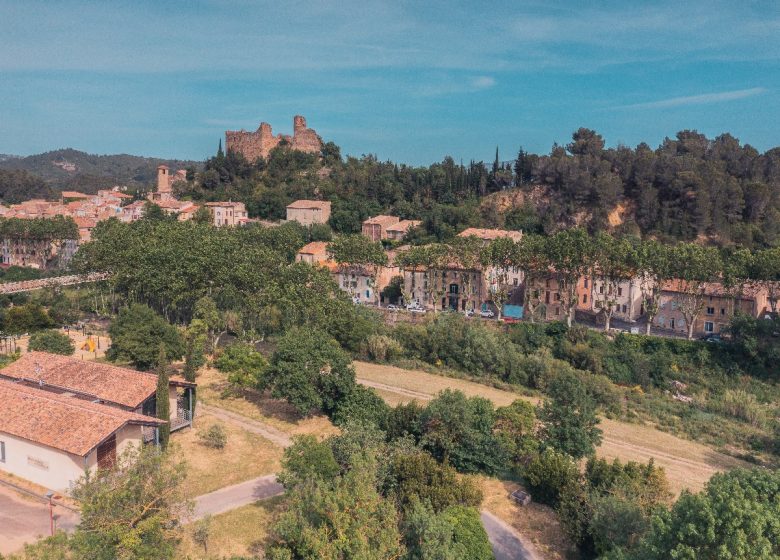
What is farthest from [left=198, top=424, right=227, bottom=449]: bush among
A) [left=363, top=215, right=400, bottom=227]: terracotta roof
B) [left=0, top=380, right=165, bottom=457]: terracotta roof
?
[left=363, top=215, right=400, bottom=227]: terracotta roof

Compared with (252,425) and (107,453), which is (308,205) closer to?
(252,425)

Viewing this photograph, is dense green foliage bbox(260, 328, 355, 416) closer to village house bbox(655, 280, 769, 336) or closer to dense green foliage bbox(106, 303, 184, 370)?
dense green foliage bbox(106, 303, 184, 370)

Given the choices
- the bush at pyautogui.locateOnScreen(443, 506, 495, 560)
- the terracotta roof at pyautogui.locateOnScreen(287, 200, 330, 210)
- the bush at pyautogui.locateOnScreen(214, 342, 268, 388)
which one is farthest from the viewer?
the terracotta roof at pyautogui.locateOnScreen(287, 200, 330, 210)

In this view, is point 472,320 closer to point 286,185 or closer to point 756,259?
point 756,259

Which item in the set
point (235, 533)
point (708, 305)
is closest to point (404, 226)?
point (708, 305)

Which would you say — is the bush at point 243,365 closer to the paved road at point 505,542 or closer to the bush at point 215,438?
the bush at point 215,438

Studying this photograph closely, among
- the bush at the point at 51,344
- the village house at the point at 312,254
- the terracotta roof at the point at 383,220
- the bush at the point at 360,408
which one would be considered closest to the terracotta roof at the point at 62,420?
the bush at the point at 360,408
